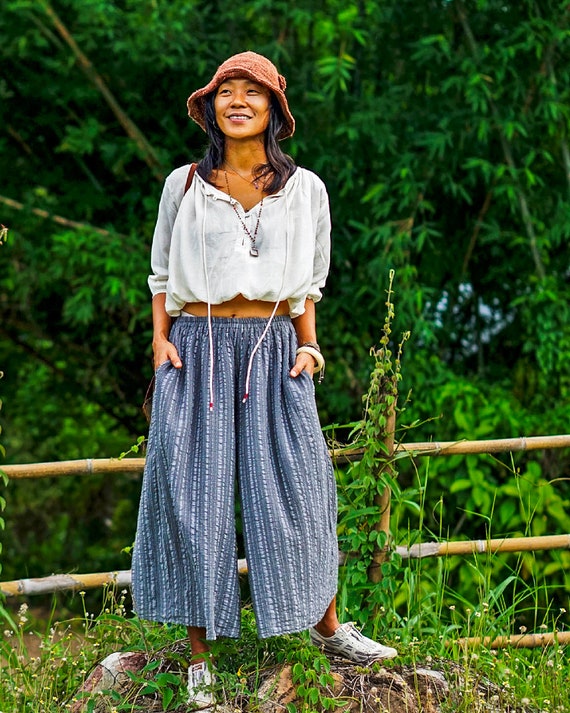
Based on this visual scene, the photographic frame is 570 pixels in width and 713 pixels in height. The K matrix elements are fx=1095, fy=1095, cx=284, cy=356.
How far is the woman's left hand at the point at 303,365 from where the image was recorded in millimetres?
2891

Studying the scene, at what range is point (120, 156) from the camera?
5.89 m

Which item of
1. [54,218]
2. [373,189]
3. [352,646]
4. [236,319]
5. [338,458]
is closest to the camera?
[236,319]

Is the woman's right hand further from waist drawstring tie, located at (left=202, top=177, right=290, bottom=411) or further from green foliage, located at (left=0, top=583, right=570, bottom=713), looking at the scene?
green foliage, located at (left=0, top=583, right=570, bottom=713)

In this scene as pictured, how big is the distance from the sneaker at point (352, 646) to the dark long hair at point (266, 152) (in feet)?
4.05

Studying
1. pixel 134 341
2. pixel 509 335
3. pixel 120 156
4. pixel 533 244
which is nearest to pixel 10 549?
pixel 134 341

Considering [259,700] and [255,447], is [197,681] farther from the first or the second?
[255,447]

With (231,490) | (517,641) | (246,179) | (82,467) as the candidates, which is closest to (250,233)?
(246,179)

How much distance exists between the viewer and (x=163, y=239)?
2973 millimetres

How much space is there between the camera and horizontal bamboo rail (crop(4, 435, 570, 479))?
3.40 m

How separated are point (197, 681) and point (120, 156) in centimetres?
367

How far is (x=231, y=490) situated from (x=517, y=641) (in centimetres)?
123

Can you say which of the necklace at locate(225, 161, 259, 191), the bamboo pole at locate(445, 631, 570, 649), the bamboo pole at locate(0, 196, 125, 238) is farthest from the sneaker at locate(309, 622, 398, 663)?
the bamboo pole at locate(0, 196, 125, 238)

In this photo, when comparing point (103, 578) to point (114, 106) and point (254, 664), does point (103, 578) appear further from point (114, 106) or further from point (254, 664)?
point (114, 106)

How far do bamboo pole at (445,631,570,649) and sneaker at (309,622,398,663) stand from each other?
266 millimetres
